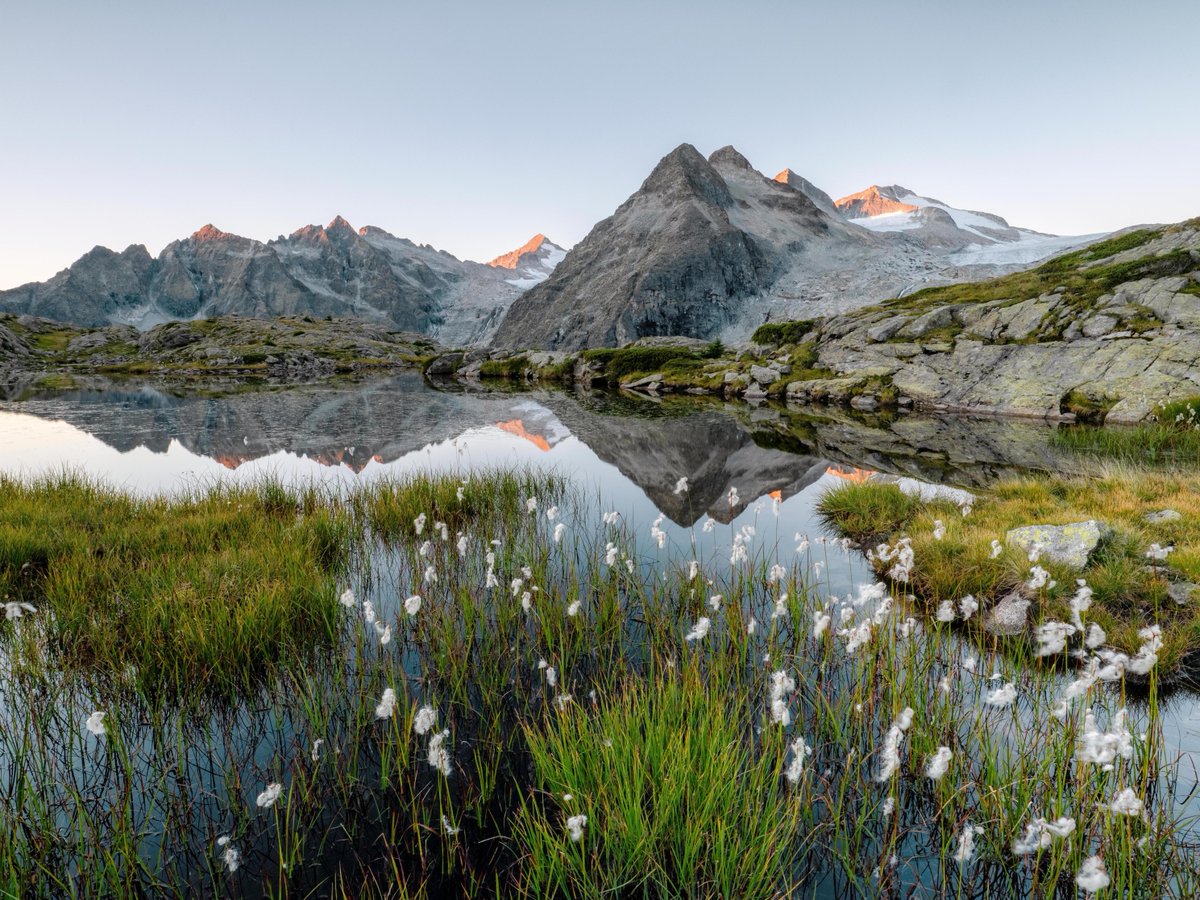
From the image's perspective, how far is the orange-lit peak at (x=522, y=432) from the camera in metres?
23.7

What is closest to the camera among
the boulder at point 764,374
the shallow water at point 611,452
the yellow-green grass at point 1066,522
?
the yellow-green grass at point 1066,522

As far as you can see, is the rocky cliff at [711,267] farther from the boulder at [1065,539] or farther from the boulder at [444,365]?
the boulder at [1065,539]

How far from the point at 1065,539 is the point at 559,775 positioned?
8.10 m

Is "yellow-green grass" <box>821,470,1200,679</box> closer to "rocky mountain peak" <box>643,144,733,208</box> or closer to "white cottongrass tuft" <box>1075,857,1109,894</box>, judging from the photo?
"white cottongrass tuft" <box>1075,857,1109,894</box>

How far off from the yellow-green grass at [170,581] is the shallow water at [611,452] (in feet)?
4.44

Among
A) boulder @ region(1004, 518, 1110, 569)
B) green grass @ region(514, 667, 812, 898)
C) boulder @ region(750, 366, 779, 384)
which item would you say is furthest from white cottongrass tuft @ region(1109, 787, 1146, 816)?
boulder @ region(750, 366, 779, 384)

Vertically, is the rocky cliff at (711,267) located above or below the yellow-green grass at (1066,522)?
above

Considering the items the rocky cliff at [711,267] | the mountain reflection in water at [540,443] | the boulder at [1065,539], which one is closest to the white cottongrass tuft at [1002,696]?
the boulder at [1065,539]

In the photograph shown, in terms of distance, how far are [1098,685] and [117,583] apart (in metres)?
10.9

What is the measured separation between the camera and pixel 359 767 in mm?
4559

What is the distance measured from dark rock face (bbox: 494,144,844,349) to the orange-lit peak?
80.5 m

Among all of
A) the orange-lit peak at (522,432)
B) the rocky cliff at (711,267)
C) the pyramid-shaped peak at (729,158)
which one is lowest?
the orange-lit peak at (522,432)

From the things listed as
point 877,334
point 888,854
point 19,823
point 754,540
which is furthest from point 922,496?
point 877,334

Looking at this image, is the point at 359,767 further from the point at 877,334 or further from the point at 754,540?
the point at 877,334
